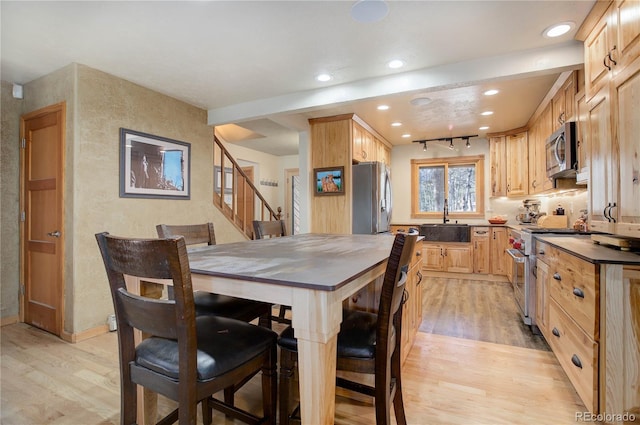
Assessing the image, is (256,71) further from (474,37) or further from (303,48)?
(474,37)

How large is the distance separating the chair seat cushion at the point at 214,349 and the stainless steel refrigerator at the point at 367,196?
307cm

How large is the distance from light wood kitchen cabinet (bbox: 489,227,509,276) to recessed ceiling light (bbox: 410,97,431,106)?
8.47 feet

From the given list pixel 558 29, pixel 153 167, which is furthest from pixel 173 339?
pixel 558 29

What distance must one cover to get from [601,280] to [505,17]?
70.6 inches

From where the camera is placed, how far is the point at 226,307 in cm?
165

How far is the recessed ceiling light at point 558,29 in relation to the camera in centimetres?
214

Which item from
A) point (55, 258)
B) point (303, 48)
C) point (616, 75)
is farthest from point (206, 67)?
point (616, 75)

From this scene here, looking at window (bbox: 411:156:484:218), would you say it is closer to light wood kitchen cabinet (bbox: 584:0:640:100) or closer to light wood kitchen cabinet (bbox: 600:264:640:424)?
light wood kitchen cabinet (bbox: 584:0:640:100)

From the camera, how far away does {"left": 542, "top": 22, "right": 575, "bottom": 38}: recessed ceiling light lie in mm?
2143

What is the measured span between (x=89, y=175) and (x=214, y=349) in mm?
2573

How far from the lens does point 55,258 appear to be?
281 cm

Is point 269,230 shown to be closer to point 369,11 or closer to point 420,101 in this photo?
point 369,11

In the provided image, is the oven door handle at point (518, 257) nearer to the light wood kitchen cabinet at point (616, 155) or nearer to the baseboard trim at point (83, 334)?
the light wood kitchen cabinet at point (616, 155)

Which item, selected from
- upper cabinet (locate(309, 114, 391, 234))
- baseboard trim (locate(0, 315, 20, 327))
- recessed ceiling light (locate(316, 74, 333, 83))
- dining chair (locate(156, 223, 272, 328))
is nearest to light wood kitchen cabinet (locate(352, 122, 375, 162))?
upper cabinet (locate(309, 114, 391, 234))
